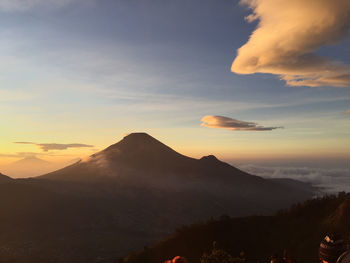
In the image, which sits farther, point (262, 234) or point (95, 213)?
point (95, 213)

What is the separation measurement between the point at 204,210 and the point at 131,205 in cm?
4053

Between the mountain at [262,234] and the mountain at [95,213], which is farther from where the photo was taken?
the mountain at [95,213]

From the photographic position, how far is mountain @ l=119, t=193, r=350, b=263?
32.1m

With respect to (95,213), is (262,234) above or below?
above

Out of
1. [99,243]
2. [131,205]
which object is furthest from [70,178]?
[99,243]

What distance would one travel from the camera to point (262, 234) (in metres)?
36.2

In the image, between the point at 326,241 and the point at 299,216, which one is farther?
the point at 299,216

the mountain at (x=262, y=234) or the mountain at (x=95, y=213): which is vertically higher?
the mountain at (x=262, y=234)

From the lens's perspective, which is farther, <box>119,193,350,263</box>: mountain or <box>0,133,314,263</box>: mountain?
<box>0,133,314,263</box>: mountain

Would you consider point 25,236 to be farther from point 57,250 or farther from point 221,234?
point 221,234

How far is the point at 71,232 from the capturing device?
106 metres

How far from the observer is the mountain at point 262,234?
32094 millimetres

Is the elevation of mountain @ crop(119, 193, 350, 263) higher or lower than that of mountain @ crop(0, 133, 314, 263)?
higher

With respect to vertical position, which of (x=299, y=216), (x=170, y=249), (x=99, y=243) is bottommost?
(x=99, y=243)
